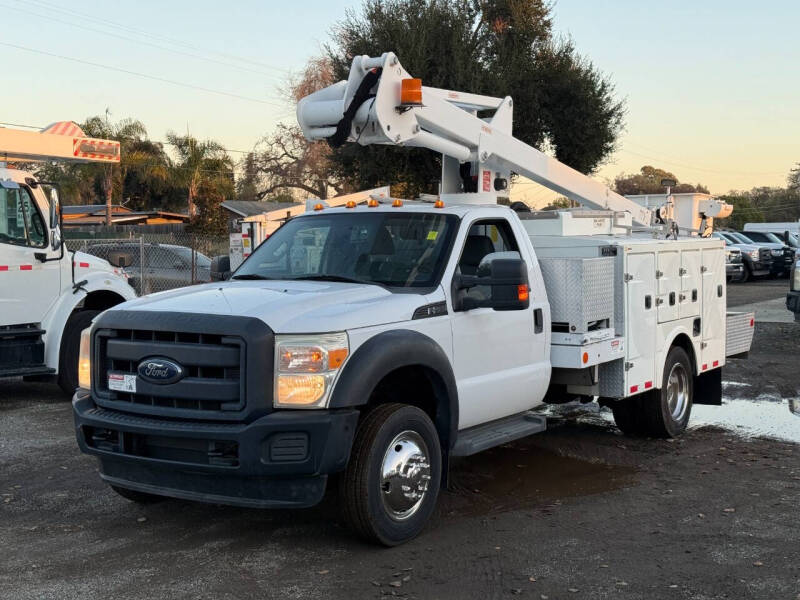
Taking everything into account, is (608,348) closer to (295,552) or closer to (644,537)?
(644,537)

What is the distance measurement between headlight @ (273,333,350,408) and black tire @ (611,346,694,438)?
4.09m

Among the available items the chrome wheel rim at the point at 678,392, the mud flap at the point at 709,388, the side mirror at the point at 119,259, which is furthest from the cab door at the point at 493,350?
the side mirror at the point at 119,259

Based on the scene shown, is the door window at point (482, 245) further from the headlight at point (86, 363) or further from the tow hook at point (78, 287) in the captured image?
the tow hook at point (78, 287)

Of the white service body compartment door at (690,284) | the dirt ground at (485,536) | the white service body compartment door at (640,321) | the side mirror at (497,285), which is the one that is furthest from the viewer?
the white service body compartment door at (690,284)

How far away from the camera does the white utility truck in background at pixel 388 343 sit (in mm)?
5066

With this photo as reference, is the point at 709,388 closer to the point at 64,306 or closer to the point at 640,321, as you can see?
the point at 640,321

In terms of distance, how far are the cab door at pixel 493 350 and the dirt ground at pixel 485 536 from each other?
683 millimetres

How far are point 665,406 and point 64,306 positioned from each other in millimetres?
6431

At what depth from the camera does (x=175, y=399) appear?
5230mm

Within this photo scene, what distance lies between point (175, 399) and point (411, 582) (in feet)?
5.24

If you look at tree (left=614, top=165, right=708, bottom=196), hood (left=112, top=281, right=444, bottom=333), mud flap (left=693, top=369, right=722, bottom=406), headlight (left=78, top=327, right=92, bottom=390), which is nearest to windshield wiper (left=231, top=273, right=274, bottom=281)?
hood (left=112, top=281, right=444, bottom=333)

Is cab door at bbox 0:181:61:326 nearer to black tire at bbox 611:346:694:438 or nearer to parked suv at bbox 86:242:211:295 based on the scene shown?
black tire at bbox 611:346:694:438

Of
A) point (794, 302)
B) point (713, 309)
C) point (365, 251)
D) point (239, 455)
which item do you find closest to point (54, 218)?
point (365, 251)

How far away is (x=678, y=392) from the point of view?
871 cm
